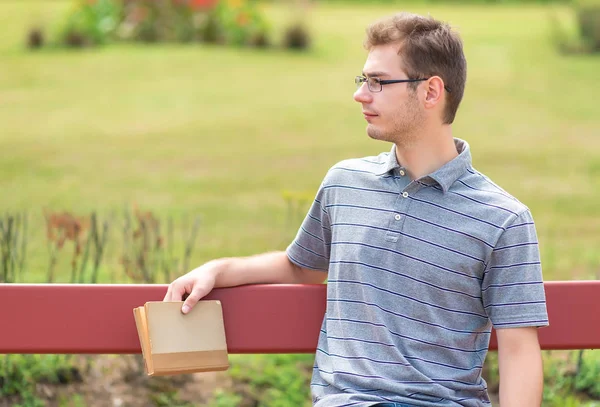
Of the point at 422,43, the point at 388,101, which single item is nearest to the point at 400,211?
the point at 388,101

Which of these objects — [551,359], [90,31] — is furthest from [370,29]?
[90,31]

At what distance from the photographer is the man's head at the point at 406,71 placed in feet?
8.54

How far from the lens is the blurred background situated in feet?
13.4

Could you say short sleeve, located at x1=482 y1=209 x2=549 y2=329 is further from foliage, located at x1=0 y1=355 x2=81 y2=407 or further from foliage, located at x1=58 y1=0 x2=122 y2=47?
foliage, located at x1=58 y1=0 x2=122 y2=47

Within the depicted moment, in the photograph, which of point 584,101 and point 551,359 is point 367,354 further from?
point 584,101

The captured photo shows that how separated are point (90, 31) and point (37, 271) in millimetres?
7524

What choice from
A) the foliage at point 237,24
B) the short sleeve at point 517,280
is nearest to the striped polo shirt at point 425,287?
the short sleeve at point 517,280

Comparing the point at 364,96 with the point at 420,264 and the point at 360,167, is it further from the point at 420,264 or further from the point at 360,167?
the point at 420,264

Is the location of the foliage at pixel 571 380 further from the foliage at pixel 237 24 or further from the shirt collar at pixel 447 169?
the foliage at pixel 237 24

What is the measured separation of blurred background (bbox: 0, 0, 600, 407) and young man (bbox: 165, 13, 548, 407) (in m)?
0.26

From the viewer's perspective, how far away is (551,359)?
421 centimetres

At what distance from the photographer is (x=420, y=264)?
2.55 meters

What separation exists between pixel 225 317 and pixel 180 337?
25 cm

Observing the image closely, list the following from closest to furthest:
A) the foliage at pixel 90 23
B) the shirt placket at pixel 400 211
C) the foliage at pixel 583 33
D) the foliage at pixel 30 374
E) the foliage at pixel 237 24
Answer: the shirt placket at pixel 400 211 → the foliage at pixel 30 374 → the foliage at pixel 90 23 → the foliage at pixel 583 33 → the foliage at pixel 237 24
